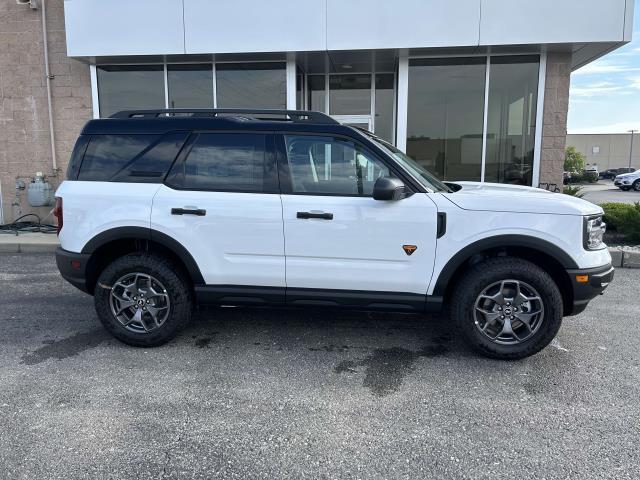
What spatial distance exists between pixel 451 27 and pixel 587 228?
6.01 m

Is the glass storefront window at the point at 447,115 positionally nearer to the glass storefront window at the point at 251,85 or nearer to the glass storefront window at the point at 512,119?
the glass storefront window at the point at 512,119

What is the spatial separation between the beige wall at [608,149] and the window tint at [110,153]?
2986 inches

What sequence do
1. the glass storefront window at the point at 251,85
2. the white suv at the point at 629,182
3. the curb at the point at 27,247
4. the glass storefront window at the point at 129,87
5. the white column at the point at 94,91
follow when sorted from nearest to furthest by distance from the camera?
the curb at the point at 27,247 < the glass storefront window at the point at 251,85 < the white column at the point at 94,91 < the glass storefront window at the point at 129,87 < the white suv at the point at 629,182

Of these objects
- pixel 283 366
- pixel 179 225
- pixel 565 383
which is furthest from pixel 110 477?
pixel 565 383

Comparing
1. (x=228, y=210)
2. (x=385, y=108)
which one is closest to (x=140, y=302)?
(x=228, y=210)

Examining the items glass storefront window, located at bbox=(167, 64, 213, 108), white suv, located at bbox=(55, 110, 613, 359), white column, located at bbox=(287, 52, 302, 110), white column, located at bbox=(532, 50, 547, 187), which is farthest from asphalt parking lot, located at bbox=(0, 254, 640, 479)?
glass storefront window, located at bbox=(167, 64, 213, 108)

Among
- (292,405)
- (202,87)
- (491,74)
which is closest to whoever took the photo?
(292,405)

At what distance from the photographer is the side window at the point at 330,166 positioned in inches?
153

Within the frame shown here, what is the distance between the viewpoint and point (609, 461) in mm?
2623

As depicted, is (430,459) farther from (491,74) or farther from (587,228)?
(491,74)

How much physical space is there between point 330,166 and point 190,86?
287 inches

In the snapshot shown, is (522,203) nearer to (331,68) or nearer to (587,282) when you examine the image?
(587,282)

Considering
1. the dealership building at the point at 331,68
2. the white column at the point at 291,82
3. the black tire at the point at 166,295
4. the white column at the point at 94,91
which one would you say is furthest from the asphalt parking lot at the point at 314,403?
the white column at the point at 94,91

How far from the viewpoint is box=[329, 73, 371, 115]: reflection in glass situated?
10.8m
